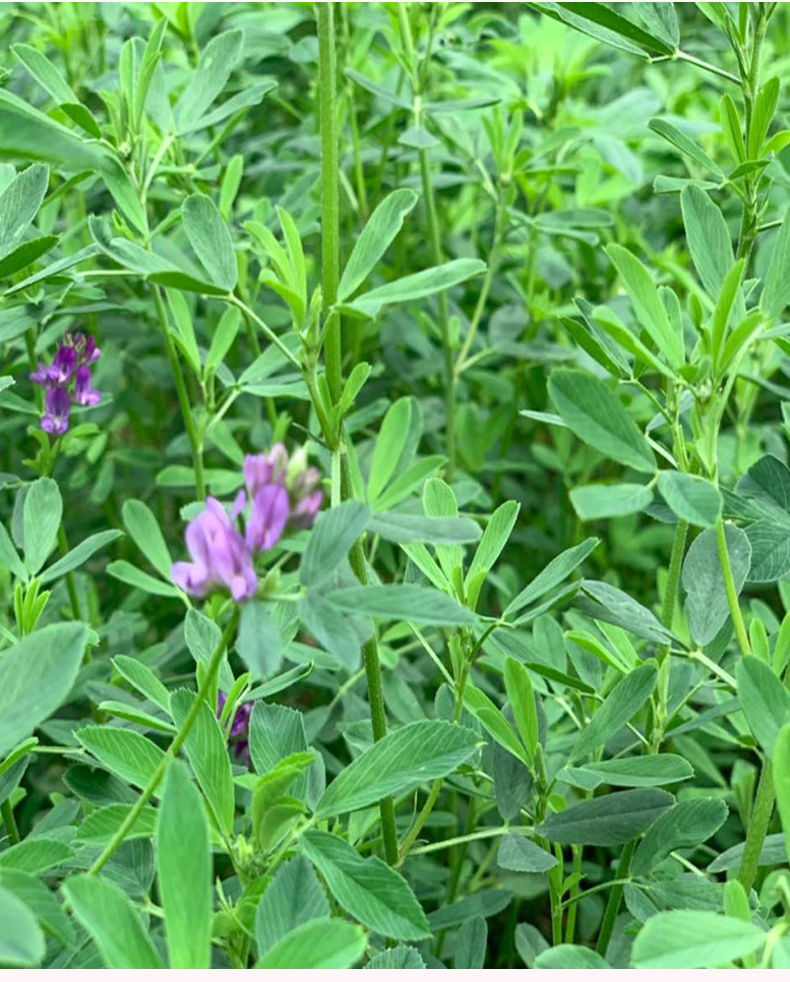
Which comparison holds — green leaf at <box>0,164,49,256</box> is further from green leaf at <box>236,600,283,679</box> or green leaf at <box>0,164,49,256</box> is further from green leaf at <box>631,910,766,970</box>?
green leaf at <box>631,910,766,970</box>

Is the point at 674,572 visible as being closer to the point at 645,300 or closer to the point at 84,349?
the point at 645,300

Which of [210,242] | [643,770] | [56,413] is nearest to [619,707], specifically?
[643,770]

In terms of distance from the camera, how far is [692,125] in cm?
128

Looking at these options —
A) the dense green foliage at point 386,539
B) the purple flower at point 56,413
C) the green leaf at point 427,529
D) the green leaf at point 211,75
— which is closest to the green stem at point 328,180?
the dense green foliage at point 386,539

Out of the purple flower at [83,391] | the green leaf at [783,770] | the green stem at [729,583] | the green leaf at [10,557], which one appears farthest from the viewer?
the purple flower at [83,391]

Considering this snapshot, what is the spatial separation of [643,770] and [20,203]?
49cm

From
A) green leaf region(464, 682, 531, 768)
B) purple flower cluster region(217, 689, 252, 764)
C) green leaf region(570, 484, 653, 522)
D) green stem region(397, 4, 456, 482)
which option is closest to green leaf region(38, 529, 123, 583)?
purple flower cluster region(217, 689, 252, 764)

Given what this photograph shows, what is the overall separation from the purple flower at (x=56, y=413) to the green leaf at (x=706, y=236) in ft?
1.89

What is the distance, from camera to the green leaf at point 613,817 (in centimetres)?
69

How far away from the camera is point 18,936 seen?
0.41 meters

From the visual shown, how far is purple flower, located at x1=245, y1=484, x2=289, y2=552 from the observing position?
514 millimetres

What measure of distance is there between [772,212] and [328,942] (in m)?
1.27

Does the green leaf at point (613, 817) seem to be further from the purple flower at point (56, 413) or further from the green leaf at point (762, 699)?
the purple flower at point (56, 413)

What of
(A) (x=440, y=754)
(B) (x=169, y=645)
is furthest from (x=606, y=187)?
(A) (x=440, y=754)
